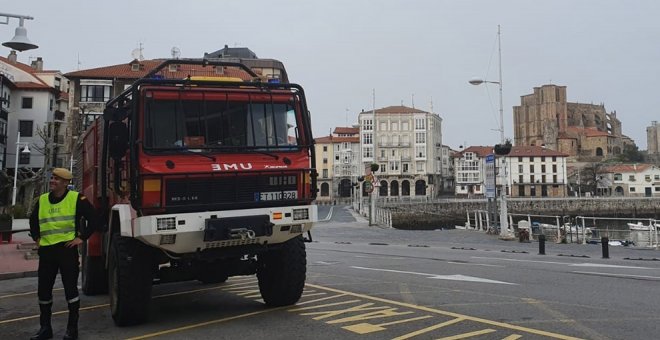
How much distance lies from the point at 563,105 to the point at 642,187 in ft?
124

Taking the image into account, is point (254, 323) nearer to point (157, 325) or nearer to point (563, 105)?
point (157, 325)

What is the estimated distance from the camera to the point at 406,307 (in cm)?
790

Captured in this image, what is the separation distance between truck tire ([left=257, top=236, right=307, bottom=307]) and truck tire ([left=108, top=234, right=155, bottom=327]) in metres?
1.56

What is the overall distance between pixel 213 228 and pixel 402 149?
107 meters

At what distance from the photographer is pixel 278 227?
23.6 feet

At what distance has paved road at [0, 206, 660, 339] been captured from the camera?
255 inches

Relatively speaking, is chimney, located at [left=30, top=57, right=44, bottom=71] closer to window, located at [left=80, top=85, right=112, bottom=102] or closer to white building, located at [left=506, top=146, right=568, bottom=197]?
window, located at [left=80, top=85, right=112, bottom=102]

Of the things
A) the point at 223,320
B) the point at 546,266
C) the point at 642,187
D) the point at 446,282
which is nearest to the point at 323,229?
the point at 546,266

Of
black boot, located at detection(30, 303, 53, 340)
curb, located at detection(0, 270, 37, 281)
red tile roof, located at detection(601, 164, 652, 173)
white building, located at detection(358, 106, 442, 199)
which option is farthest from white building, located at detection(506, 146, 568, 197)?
black boot, located at detection(30, 303, 53, 340)

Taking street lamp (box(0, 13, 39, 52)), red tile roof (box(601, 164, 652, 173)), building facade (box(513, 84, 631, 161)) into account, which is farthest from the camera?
building facade (box(513, 84, 631, 161))

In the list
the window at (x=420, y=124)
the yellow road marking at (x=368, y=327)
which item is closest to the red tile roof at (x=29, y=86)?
the window at (x=420, y=124)

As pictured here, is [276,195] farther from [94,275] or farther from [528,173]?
[528,173]

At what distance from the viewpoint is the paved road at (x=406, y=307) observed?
6.48 m

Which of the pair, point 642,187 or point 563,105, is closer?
point 642,187
